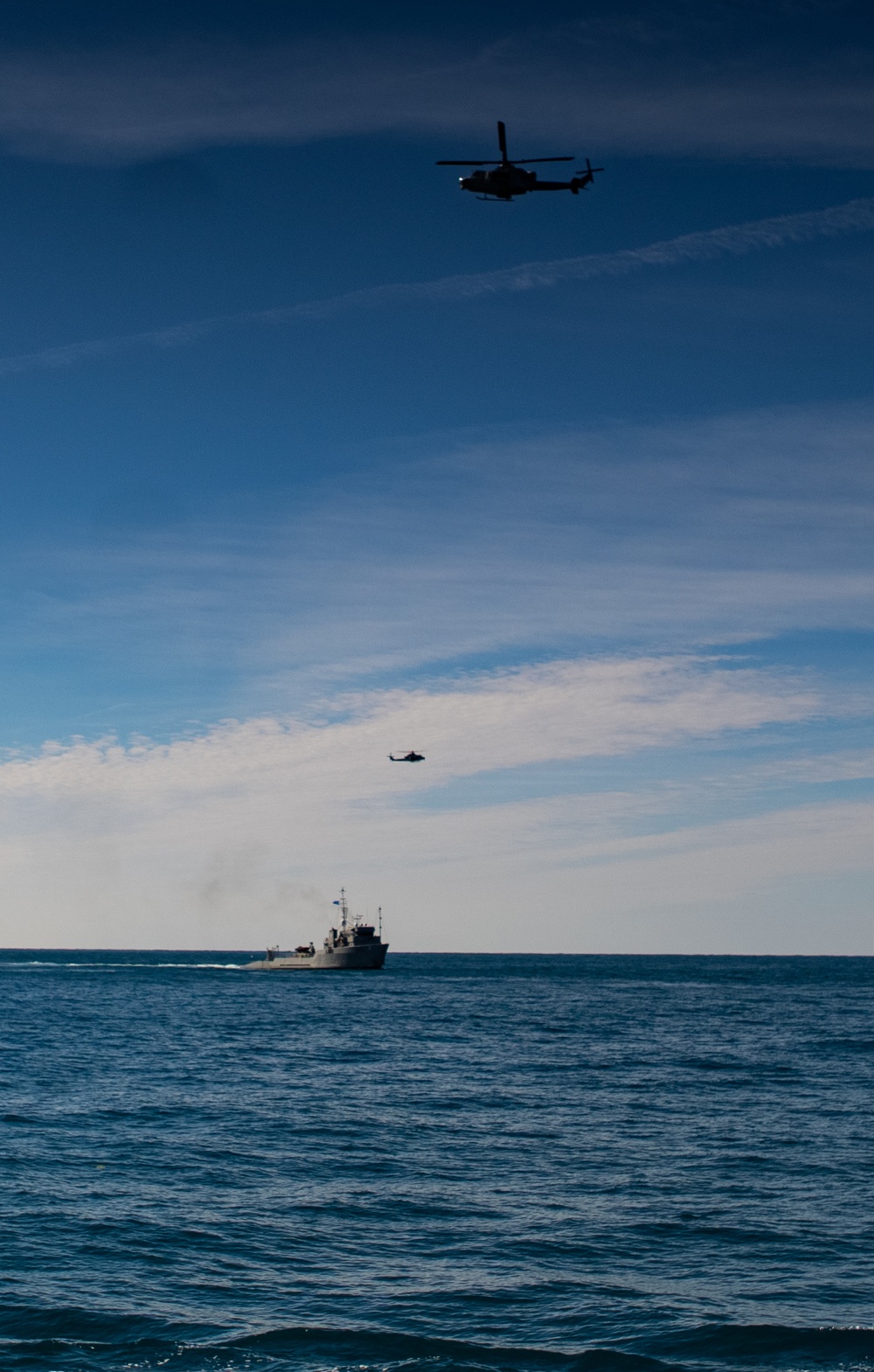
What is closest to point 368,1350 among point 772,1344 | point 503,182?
point 772,1344

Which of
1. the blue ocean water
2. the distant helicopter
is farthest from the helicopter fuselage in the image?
the blue ocean water

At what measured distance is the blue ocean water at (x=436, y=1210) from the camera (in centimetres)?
2228

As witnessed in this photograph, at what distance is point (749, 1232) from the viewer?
2948 cm

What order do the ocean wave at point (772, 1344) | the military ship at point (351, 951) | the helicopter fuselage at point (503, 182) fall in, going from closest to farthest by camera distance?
the ocean wave at point (772, 1344) < the helicopter fuselage at point (503, 182) < the military ship at point (351, 951)

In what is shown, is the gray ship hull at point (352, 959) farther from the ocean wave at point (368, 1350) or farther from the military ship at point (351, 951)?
the ocean wave at point (368, 1350)

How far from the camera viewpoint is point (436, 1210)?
3138 cm

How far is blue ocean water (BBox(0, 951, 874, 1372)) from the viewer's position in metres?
22.3

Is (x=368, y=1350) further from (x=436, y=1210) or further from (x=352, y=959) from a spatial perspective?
(x=352, y=959)

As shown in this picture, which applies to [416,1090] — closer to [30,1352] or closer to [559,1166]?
[559,1166]

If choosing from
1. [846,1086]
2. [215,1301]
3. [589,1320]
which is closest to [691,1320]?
[589,1320]

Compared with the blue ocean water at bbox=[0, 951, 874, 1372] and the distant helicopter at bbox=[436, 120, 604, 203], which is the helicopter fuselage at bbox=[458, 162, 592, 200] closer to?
the distant helicopter at bbox=[436, 120, 604, 203]

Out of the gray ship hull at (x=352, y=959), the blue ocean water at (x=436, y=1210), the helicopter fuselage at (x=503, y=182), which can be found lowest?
the gray ship hull at (x=352, y=959)

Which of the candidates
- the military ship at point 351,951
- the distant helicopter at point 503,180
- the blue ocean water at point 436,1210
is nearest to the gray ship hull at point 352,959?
the military ship at point 351,951

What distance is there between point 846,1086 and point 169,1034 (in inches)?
1908
